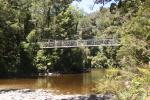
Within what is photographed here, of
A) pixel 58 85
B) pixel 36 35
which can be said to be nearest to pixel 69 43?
pixel 36 35

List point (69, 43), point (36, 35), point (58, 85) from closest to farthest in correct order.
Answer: point (58, 85) < point (36, 35) < point (69, 43)

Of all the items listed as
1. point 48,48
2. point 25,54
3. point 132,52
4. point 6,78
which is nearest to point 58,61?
point 48,48

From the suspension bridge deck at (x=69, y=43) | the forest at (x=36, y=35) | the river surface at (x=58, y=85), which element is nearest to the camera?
the river surface at (x=58, y=85)

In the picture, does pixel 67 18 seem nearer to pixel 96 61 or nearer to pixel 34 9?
pixel 34 9

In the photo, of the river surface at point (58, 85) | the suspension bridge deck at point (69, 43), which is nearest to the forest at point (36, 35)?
the suspension bridge deck at point (69, 43)

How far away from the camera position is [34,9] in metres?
48.2

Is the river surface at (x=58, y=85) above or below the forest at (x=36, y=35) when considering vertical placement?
below

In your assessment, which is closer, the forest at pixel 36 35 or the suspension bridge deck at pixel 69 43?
the forest at pixel 36 35

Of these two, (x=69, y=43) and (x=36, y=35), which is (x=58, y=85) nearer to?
(x=36, y=35)

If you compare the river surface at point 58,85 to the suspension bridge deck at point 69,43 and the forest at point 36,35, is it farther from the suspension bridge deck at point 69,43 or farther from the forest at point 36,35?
the suspension bridge deck at point 69,43

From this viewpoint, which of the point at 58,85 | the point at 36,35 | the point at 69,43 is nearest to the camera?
the point at 58,85

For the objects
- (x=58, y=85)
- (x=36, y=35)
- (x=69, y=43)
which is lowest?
(x=58, y=85)

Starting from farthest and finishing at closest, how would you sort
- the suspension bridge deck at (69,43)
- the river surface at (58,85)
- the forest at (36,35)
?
the suspension bridge deck at (69,43) → the forest at (36,35) → the river surface at (58,85)

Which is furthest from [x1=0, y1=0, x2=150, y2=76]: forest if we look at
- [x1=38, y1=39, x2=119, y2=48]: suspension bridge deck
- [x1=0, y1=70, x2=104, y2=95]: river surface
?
[x1=0, y1=70, x2=104, y2=95]: river surface
